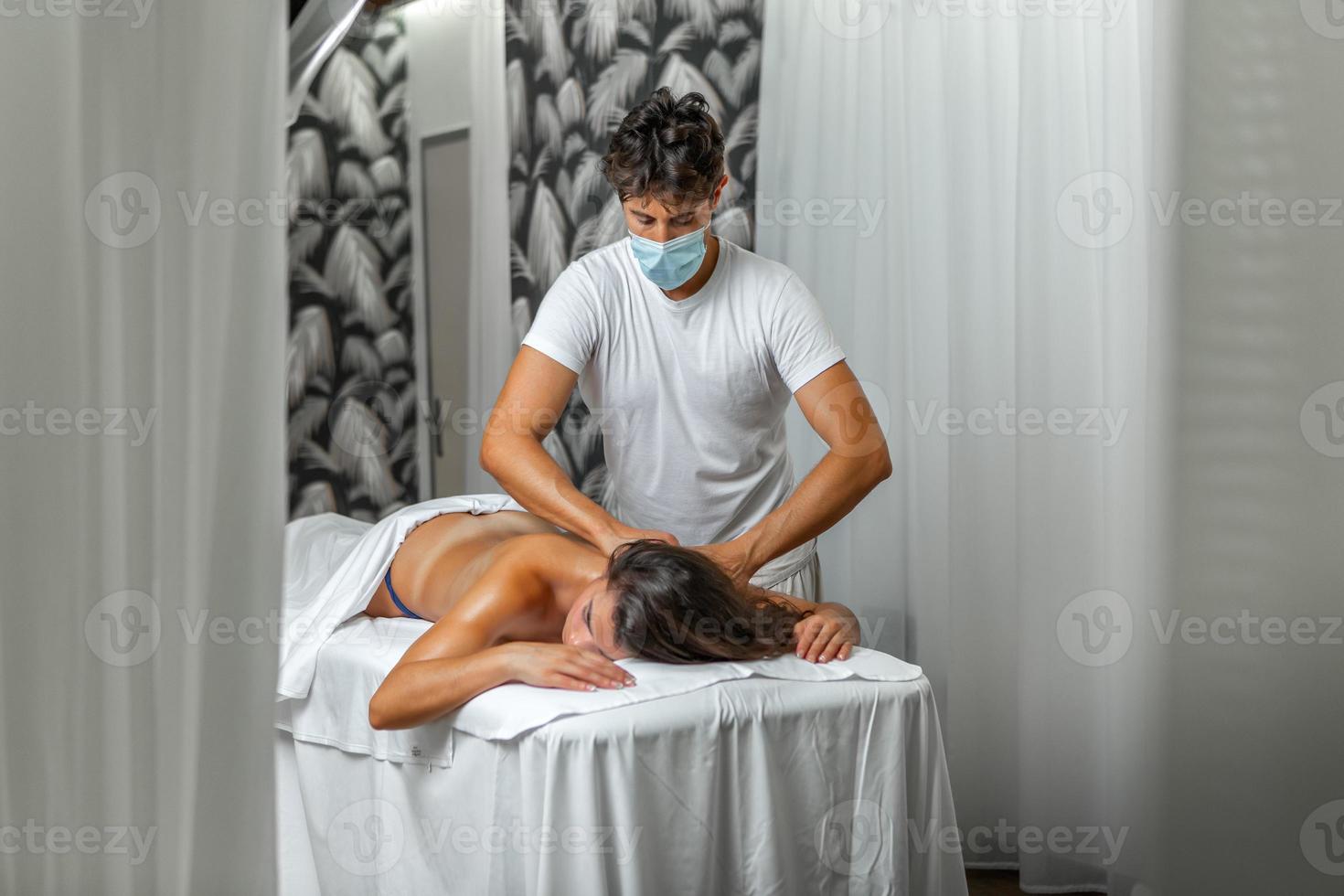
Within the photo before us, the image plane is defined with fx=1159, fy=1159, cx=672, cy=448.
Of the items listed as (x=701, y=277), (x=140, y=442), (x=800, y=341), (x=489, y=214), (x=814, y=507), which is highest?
(x=489, y=214)

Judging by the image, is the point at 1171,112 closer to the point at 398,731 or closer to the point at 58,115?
the point at 398,731

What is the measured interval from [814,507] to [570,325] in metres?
0.55

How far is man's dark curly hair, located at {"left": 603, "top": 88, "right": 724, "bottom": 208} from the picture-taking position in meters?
2.00

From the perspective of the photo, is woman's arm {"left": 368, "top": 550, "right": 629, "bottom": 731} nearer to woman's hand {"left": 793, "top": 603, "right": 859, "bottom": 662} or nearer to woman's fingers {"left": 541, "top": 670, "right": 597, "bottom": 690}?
woman's fingers {"left": 541, "top": 670, "right": 597, "bottom": 690}

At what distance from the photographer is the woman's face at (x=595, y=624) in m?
1.71

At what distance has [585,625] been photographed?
175 centimetres

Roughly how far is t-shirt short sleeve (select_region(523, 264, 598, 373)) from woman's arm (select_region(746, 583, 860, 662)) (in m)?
0.55

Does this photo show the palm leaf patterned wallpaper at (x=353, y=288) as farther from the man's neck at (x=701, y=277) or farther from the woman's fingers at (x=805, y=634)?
the woman's fingers at (x=805, y=634)

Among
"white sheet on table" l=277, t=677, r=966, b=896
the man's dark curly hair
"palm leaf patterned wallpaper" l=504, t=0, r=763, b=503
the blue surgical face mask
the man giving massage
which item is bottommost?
"white sheet on table" l=277, t=677, r=966, b=896

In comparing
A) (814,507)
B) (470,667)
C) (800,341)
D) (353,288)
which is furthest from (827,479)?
(353,288)

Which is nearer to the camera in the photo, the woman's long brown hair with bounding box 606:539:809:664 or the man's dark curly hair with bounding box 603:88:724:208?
the woman's long brown hair with bounding box 606:539:809:664

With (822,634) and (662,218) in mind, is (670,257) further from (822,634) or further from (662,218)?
(822,634)

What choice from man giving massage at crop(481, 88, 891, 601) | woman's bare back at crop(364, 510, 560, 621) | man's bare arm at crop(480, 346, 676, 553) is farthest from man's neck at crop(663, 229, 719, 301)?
woman's bare back at crop(364, 510, 560, 621)

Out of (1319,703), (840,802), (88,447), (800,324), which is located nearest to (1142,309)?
(800,324)
